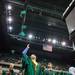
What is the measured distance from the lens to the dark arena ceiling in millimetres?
6082

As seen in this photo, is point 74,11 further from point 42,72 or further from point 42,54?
point 42,54

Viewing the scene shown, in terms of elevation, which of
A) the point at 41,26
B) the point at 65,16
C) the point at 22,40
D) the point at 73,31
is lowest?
the point at 73,31

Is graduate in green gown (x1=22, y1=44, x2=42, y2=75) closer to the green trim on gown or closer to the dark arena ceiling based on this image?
the green trim on gown

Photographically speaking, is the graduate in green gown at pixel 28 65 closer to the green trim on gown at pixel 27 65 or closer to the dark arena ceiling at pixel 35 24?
the green trim on gown at pixel 27 65

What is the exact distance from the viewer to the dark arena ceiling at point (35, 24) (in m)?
6.08

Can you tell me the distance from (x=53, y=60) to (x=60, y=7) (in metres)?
4.22

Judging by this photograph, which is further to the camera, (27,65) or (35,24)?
(35,24)

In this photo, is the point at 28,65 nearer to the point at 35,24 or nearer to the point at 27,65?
the point at 27,65

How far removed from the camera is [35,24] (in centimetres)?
813

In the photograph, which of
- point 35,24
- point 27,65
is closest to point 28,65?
point 27,65

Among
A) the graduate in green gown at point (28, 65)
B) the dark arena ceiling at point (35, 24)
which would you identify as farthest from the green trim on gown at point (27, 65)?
the dark arena ceiling at point (35, 24)

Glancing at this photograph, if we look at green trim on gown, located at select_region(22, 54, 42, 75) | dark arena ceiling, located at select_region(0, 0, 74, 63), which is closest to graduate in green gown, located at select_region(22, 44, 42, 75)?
green trim on gown, located at select_region(22, 54, 42, 75)

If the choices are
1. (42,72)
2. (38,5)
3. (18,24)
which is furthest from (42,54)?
(42,72)

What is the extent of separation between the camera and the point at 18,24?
8.05m
